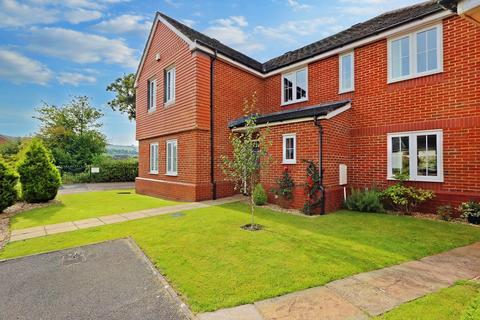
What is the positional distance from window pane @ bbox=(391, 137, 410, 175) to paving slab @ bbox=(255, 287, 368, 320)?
24.0ft

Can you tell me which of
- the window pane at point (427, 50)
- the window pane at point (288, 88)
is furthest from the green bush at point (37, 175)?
the window pane at point (427, 50)

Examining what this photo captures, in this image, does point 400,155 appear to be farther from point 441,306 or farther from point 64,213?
point 64,213

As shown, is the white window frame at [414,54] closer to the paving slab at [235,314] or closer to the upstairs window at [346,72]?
the upstairs window at [346,72]

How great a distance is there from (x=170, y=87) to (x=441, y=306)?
1365cm

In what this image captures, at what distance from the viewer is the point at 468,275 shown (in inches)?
151

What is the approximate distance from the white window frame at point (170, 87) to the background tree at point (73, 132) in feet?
59.5

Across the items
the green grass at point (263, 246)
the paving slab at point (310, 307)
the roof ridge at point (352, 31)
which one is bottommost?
the green grass at point (263, 246)

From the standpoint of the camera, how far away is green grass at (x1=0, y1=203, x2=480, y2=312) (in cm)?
362

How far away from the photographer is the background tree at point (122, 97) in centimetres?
3281

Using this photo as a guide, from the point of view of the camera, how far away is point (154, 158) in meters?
15.0

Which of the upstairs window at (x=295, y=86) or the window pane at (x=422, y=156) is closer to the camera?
the window pane at (x=422, y=156)

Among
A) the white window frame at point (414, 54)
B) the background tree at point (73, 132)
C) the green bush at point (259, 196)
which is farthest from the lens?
the background tree at point (73, 132)

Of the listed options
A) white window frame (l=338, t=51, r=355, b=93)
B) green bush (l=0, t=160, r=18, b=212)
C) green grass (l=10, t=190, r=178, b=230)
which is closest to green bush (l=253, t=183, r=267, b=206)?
green grass (l=10, t=190, r=178, b=230)

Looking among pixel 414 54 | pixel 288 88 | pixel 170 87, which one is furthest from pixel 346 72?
pixel 170 87
